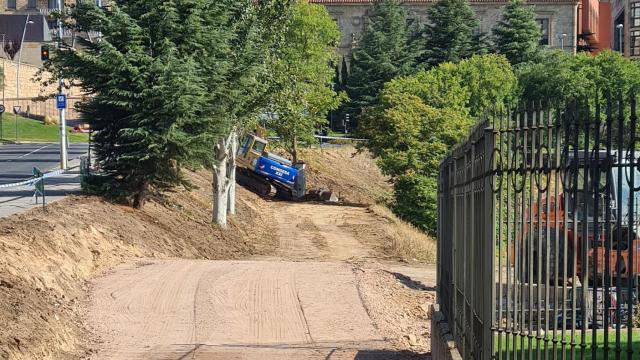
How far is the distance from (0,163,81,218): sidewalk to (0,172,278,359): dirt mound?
1289 millimetres

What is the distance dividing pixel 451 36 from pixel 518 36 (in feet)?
18.9

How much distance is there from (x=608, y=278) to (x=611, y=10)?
455 feet

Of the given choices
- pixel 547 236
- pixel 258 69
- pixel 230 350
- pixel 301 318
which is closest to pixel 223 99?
pixel 258 69

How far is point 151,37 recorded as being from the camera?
29.5 metres

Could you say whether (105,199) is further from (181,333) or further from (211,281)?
(181,333)

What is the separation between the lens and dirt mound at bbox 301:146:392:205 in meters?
63.1

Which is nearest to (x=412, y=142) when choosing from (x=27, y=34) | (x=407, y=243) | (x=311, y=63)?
(x=311, y=63)

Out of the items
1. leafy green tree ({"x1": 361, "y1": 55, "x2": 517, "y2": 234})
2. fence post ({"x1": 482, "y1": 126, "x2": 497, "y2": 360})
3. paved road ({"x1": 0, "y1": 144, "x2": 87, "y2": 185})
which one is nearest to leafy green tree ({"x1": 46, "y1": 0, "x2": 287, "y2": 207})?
paved road ({"x1": 0, "y1": 144, "x2": 87, "y2": 185})

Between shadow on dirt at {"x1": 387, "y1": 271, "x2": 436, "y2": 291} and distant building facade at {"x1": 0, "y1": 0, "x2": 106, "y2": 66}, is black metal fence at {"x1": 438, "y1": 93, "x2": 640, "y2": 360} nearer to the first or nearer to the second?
shadow on dirt at {"x1": 387, "y1": 271, "x2": 436, "y2": 291}

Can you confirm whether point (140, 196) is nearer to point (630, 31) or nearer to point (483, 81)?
point (483, 81)

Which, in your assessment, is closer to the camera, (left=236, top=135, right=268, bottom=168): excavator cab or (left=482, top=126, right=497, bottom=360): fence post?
(left=482, top=126, right=497, bottom=360): fence post

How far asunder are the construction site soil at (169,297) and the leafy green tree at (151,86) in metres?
1.51

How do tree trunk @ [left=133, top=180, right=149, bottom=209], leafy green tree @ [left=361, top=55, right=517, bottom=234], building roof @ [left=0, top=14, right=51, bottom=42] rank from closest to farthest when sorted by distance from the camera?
tree trunk @ [left=133, top=180, right=149, bottom=209], leafy green tree @ [left=361, top=55, right=517, bottom=234], building roof @ [left=0, top=14, right=51, bottom=42]

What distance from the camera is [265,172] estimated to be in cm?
5669
